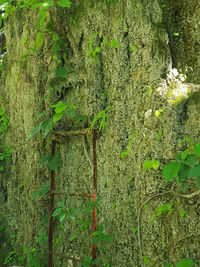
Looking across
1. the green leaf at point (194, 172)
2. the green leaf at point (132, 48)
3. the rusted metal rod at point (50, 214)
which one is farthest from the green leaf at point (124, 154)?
the rusted metal rod at point (50, 214)

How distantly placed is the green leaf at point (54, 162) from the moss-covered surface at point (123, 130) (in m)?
0.05

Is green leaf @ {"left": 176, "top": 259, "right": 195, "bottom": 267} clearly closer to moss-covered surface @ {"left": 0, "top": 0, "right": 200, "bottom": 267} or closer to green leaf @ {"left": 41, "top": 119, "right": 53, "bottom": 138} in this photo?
moss-covered surface @ {"left": 0, "top": 0, "right": 200, "bottom": 267}

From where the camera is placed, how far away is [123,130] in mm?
2279

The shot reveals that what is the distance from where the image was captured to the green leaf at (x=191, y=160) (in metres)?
1.72

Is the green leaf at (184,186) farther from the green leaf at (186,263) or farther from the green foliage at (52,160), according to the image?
the green foliage at (52,160)

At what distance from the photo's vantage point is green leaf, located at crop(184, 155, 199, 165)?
1.72 meters

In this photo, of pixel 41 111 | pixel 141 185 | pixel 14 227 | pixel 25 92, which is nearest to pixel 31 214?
pixel 14 227

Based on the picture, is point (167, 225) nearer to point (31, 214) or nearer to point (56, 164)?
point (56, 164)

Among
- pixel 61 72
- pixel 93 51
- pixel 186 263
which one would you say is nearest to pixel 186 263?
pixel 186 263

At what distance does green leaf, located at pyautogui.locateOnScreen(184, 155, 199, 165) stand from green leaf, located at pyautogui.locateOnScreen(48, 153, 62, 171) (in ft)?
4.50

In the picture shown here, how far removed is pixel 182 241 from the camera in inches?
75.5

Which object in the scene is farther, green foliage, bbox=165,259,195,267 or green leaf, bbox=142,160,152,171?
green leaf, bbox=142,160,152,171

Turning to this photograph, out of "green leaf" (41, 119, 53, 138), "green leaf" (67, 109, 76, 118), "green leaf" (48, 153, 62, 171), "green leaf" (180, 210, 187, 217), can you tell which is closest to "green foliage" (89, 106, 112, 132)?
"green leaf" (67, 109, 76, 118)

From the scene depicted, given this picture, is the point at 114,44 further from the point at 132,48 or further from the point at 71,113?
the point at 71,113
